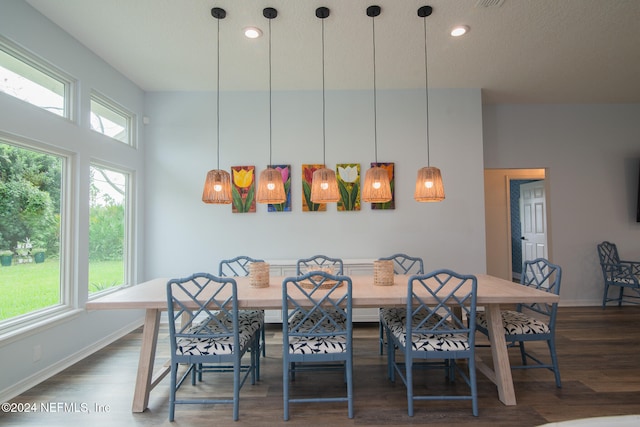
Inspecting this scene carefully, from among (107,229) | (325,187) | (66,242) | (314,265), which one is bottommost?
(314,265)

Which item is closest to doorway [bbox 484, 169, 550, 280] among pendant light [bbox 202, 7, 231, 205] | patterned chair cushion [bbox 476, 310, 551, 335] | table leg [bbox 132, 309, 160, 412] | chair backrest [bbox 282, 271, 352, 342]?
patterned chair cushion [bbox 476, 310, 551, 335]

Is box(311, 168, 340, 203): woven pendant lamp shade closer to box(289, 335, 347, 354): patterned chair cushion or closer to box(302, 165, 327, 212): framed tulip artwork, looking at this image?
box(289, 335, 347, 354): patterned chair cushion

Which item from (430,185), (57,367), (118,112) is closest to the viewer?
(430,185)

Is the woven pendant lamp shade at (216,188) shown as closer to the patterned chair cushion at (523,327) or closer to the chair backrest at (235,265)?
the chair backrest at (235,265)

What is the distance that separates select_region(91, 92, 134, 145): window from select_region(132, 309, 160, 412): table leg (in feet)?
7.40

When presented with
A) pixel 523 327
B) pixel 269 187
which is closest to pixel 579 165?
pixel 523 327

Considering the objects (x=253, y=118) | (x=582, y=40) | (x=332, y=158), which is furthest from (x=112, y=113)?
(x=582, y=40)

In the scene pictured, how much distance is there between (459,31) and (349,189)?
6.58 feet

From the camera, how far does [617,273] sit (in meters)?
4.45

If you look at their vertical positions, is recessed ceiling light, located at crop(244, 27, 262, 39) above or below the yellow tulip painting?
above

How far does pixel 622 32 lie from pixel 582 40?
299 mm

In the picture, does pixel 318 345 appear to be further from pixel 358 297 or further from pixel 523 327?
pixel 523 327

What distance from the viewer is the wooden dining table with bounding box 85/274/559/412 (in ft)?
6.68

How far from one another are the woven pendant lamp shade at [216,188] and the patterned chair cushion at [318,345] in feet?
3.91
